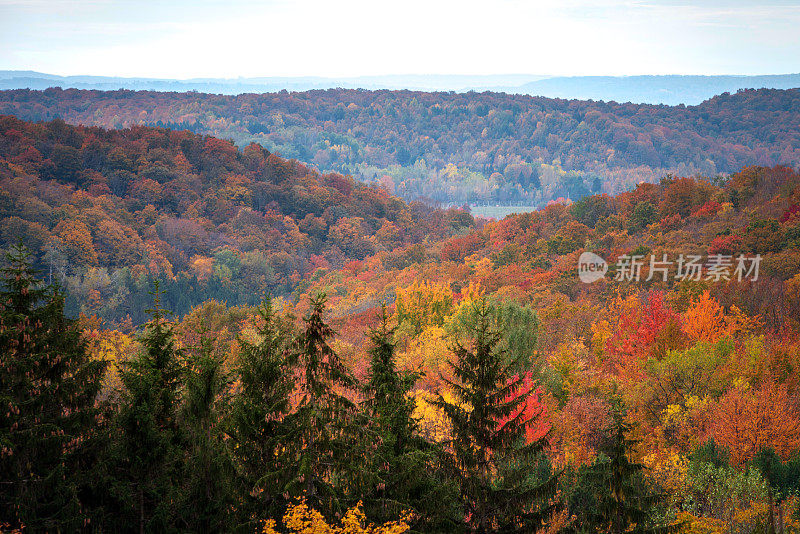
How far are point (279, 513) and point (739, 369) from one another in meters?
23.7

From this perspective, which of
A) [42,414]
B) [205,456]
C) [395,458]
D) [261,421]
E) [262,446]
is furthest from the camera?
[42,414]

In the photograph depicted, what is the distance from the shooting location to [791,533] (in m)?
18.0

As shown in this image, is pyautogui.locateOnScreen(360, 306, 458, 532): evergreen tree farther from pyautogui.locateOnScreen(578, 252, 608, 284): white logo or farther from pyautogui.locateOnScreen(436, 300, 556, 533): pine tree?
pyautogui.locateOnScreen(578, 252, 608, 284): white logo

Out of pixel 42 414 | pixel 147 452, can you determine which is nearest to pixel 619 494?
pixel 147 452

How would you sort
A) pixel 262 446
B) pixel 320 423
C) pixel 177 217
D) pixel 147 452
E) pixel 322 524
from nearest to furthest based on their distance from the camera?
pixel 322 524
pixel 320 423
pixel 262 446
pixel 147 452
pixel 177 217

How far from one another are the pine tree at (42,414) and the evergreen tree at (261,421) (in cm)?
360

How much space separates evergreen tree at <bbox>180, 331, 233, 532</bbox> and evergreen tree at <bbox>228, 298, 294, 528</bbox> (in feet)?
1.11

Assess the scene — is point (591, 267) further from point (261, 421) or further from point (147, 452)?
point (147, 452)

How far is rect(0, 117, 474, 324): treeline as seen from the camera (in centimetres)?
9581

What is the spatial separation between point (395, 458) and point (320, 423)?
1.67m

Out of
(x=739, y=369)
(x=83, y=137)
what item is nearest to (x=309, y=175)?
(x=83, y=137)

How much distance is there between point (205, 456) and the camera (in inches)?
536

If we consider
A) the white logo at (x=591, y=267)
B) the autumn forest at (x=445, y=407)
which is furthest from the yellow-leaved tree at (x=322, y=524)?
the white logo at (x=591, y=267)

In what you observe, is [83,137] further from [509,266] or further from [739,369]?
[739,369]
